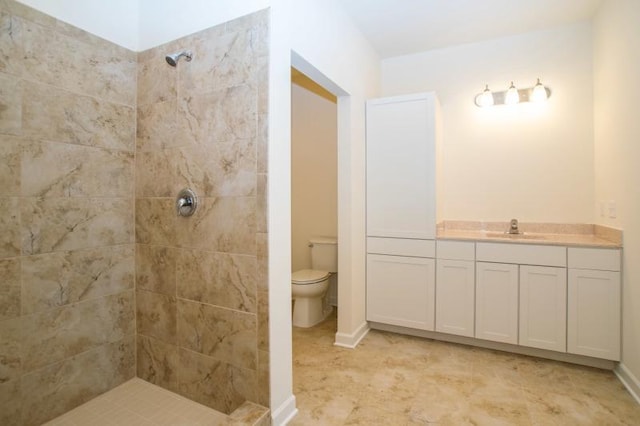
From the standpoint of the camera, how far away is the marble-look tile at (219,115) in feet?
5.14

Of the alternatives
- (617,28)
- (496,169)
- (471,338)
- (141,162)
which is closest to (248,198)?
(141,162)

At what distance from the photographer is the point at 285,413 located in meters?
1.61

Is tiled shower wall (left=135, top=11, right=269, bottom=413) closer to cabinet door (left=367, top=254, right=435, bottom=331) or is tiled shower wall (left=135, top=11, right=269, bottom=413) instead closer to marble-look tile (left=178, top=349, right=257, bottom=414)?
marble-look tile (left=178, top=349, right=257, bottom=414)

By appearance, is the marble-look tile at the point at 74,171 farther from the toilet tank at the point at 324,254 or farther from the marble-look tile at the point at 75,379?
the toilet tank at the point at 324,254

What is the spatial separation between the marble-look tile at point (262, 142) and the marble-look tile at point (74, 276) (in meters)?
1.06

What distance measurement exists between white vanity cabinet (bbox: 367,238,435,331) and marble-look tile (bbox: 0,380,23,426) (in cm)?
217

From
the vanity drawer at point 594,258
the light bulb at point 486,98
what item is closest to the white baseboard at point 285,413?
the vanity drawer at point 594,258

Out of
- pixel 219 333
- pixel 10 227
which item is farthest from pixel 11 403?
pixel 219 333

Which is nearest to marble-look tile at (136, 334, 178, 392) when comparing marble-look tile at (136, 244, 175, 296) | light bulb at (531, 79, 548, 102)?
marble-look tile at (136, 244, 175, 296)

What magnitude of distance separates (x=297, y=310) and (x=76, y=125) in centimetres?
209

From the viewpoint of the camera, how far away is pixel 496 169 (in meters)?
2.81

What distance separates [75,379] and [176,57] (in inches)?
69.5

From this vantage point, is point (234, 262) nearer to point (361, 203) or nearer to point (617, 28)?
point (361, 203)

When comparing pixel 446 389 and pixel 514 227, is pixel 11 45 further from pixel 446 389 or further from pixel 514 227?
pixel 514 227
